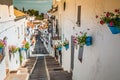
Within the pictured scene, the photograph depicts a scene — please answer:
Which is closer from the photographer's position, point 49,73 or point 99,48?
point 99,48

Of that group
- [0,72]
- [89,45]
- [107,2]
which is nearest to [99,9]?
[107,2]

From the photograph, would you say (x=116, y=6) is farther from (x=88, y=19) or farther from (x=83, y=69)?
(x=83, y=69)

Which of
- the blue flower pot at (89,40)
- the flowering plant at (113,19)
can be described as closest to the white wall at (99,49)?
the blue flower pot at (89,40)

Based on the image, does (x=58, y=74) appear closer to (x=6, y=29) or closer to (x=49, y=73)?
(x=49, y=73)

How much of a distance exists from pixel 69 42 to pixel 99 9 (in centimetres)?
957

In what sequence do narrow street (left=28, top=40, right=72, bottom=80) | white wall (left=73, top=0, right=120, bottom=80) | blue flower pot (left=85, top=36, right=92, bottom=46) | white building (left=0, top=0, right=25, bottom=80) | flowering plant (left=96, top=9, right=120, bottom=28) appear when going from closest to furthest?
1. flowering plant (left=96, top=9, right=120, bottom=28)
2. white wall (left=73, top=0, right=120, bottom=80)
3. blue flower pot (left=85, top=36, right=92, bottom=46)
4. white building (left=0, top=0, right=25, bottom=80)
5. narrow street (left=28, top=40, right=72, bottom=80)

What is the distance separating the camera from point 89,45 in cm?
1104

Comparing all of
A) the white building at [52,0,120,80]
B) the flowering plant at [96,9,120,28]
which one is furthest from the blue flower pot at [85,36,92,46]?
the flowering plant at [96,9,120,28]

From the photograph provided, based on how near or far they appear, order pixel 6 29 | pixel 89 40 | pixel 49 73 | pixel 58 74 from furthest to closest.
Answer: pixel 49 73, pixel 58 74, pixel 6 29, pixel 89 40

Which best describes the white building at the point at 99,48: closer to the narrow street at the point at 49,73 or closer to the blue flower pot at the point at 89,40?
the blue flower pot at the point at 89,40

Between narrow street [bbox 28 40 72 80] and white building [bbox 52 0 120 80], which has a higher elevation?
white building [bbox 52 0 120 80]

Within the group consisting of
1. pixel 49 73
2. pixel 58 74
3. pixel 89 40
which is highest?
pixel 89 40

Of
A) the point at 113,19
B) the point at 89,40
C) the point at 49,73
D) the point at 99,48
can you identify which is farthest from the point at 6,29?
the point at 113,19

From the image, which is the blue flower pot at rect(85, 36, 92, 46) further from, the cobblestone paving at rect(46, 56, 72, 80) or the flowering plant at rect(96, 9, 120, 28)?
the cobblestone paving at rect(46, 56, 72, 80)
